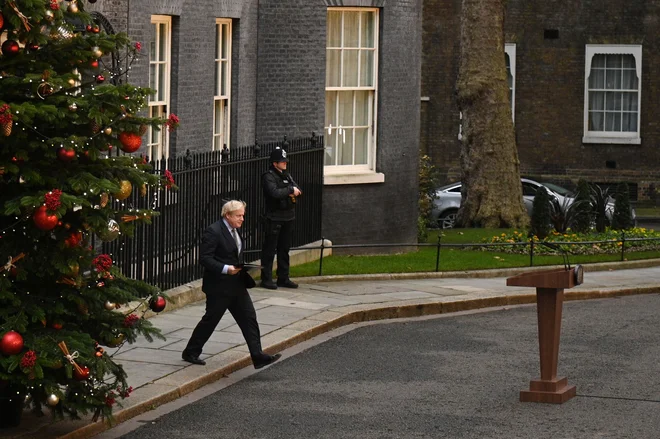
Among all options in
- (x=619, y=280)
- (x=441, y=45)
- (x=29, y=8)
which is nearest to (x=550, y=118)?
(x=441, y=45)

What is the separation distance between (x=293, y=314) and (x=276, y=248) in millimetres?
1973

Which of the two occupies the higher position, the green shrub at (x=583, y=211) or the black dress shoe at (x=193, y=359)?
the green shrub at (x=583, y=211)

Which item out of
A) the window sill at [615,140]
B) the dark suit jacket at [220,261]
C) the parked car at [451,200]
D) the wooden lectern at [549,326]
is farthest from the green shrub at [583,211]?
the window sill at [615,140]

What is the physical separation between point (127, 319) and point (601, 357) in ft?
18.8

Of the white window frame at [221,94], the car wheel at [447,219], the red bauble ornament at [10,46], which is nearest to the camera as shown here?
the red bauble ornament at [10,46]

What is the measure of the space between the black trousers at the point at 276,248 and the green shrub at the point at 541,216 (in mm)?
6775

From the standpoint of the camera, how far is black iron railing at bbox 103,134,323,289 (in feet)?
51.5

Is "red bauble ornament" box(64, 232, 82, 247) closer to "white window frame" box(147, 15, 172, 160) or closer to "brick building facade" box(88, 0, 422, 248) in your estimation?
"white window frame" box(147, 15, 172, 160)

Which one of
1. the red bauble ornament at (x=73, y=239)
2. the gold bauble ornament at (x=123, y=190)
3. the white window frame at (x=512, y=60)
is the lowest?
the red bauble ornament at (x=73, y=239)

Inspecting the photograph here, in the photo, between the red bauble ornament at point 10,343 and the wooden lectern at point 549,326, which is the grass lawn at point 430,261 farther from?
the red bauble ornament at point 10,343

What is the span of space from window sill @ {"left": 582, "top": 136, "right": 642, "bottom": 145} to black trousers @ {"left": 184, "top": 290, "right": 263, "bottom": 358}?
2648 centimetres

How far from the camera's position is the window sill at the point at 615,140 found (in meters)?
38.1

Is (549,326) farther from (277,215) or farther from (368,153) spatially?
(368,153)

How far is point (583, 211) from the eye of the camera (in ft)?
80.1
